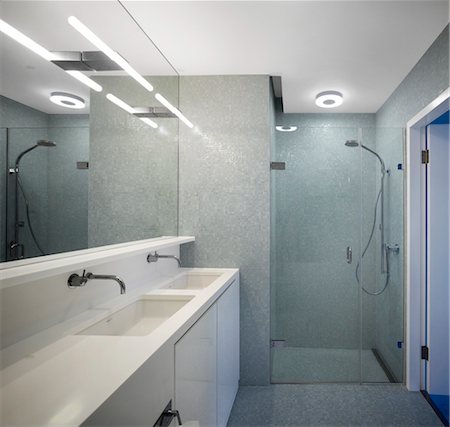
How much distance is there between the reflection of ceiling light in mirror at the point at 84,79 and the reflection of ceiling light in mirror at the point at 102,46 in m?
0.17

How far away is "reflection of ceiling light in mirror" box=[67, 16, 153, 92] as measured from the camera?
4.70ft

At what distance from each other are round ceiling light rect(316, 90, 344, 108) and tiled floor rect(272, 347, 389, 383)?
227cm

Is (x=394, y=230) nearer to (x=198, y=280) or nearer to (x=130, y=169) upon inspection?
(x=198, y=280)

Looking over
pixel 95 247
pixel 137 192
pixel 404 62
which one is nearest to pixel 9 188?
pixel 95 247

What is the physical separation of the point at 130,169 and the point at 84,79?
641 millimetres

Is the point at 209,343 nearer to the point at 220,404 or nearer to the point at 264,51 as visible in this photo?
the point at 220,404

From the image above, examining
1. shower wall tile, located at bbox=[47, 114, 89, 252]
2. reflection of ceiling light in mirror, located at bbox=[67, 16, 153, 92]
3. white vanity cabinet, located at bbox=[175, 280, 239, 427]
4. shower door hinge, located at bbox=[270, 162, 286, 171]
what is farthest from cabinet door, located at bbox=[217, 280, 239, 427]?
reflection of ceiling light in mirror, located at bbox=[67, 16, 153, 92]

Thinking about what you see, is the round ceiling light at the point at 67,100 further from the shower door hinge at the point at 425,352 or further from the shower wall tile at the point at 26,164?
the shower door hinge at the point at 425,352

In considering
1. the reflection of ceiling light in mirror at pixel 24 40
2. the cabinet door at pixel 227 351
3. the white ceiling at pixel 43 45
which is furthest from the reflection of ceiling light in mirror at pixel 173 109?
the cabinet door at pixel 227 351

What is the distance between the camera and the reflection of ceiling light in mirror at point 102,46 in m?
1.43

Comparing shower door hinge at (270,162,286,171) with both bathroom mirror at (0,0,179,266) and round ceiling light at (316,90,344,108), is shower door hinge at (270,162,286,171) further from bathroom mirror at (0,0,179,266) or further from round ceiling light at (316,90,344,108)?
bathroom mirror at (0,0,179,266)

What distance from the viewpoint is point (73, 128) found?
55.1 inches

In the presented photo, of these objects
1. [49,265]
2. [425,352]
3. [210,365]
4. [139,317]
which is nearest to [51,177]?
[49,265]

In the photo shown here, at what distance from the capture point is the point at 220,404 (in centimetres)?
191
